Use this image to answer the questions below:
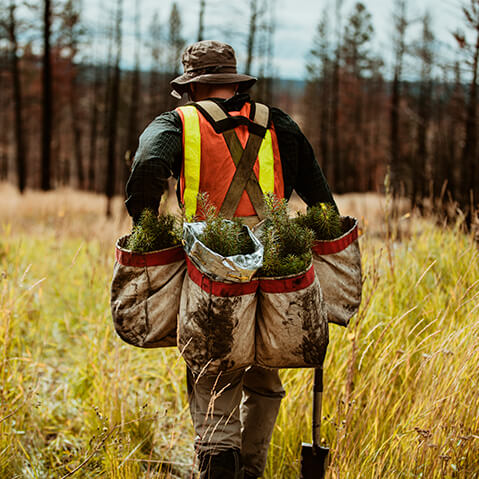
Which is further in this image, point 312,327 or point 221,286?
point 312,327

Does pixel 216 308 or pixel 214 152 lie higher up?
pixel 214 152

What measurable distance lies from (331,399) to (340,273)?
3.03 feet

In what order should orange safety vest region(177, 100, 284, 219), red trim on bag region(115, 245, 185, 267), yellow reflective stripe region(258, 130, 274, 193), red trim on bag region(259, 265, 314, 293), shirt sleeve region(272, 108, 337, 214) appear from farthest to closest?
shirt sleeve region(272, 108, 337, 214) → yellow reflective stripe region(258, 130, 274, 193) → orange safety vest region(177, 100, 284, 219) → red trim on bag region(115, 245, 185, 267) → red trim on bag region(259, 265, 314, 293)

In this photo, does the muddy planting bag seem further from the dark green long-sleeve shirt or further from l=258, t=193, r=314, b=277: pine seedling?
the dark green long-sleeve shirt

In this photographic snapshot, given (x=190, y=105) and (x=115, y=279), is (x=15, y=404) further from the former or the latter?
(x=190, y=105)

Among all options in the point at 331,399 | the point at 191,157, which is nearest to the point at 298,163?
the point at 191,157

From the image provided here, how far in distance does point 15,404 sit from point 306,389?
5.34ft

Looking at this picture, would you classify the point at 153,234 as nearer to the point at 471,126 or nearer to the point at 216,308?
the point at 216,308

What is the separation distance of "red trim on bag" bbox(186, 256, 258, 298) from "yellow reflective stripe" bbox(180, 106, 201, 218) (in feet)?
1.46

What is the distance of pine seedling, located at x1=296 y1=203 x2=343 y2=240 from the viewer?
185 cm

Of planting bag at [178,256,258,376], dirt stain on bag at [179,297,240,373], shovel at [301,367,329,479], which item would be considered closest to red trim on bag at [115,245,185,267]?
planting bag at [178,256,258,376]

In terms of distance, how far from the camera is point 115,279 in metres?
1.66

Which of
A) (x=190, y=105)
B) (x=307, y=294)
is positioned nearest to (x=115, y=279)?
(x=307, y=294)

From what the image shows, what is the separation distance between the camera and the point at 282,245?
1.57 m
